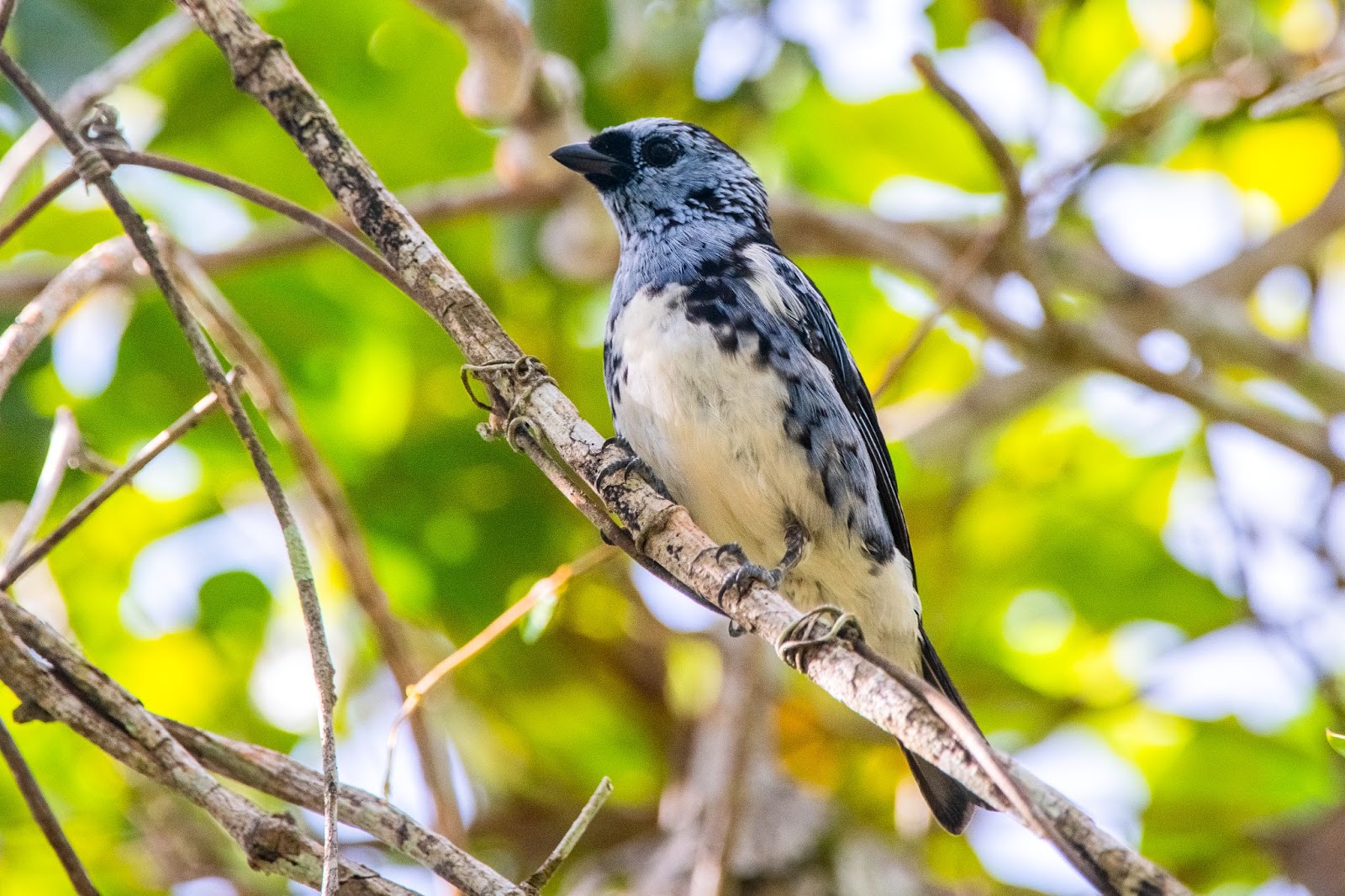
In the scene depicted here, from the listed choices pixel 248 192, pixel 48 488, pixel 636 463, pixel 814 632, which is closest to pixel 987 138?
pixel 636 463

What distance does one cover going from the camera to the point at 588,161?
10.7 ft

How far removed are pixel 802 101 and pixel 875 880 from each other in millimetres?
2446

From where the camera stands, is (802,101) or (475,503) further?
(802,101)

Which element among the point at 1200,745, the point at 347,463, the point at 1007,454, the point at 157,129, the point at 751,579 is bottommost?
the point at 751,579

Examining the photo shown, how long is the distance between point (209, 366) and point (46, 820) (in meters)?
0.63

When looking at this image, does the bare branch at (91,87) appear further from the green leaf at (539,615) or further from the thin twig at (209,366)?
the green leaf at (539,615)

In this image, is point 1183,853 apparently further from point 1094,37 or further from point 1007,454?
point 1094,37

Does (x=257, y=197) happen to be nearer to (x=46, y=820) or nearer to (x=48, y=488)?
(x=48, y=488)

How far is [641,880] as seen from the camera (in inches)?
139

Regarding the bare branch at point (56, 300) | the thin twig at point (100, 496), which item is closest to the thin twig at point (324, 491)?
the bare branch at point (56, 300)

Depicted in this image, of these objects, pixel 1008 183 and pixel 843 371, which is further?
pixel 1008 183

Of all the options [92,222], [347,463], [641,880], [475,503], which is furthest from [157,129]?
[641,880]

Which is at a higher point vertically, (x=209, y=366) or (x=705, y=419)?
(x=705, y=419)

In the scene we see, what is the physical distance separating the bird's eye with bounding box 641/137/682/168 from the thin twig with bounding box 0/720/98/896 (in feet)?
6.75
